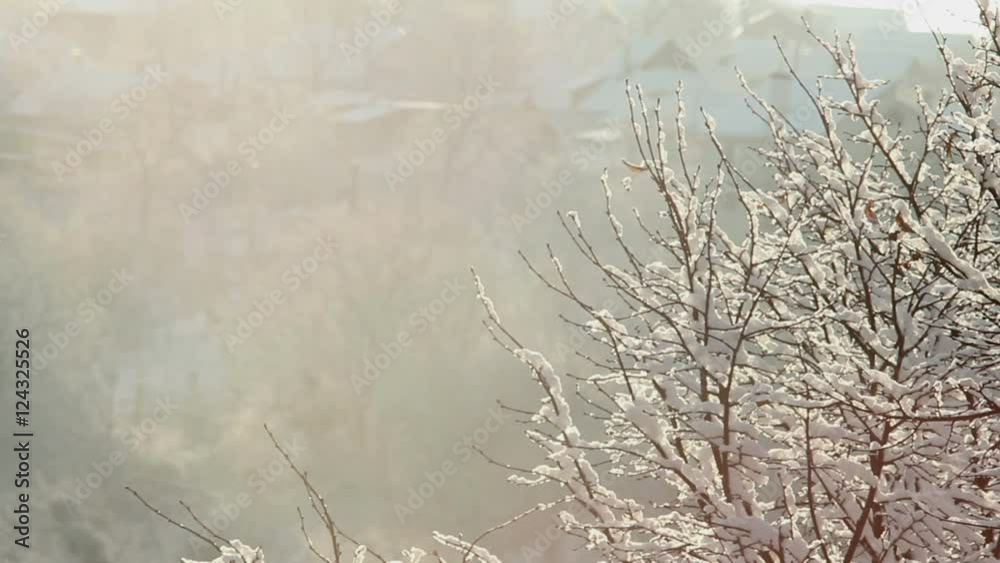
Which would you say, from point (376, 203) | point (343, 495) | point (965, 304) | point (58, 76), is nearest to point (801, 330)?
point (965, 304)

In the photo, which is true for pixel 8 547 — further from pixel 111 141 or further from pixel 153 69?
pixel 153 69

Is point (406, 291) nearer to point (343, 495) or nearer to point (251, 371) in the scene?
point (251, 371)

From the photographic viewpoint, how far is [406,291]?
2700cm

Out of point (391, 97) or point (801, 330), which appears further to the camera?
point (391, 97)

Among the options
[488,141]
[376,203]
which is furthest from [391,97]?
[376,203]

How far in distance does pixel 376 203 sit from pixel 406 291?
5.23 metres

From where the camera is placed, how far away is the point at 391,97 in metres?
38.3

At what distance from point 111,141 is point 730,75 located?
23.5 m

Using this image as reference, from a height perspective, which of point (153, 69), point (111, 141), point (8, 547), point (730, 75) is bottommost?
point (8, 547)

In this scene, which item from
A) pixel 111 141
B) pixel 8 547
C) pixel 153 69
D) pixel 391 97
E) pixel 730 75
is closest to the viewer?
pixel 8 547

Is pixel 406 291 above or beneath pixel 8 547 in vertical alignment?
above

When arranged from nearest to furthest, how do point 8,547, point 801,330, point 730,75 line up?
point 801,330, point 8,547, point 730,75

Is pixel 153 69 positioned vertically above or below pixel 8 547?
above

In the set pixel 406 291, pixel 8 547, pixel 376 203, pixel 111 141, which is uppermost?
pixel 111 141
